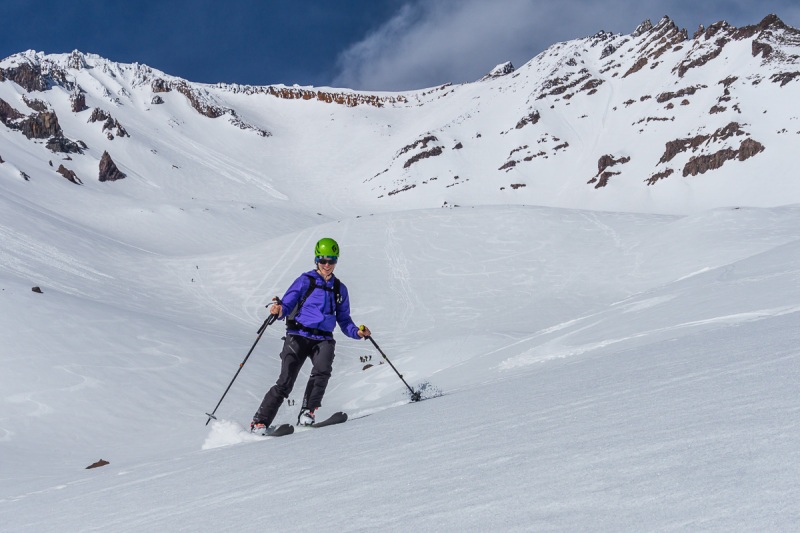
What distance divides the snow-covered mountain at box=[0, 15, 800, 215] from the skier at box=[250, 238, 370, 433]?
5913 centimetres

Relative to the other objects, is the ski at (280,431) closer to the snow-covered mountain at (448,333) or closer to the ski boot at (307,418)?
the ski boot at (307,418)

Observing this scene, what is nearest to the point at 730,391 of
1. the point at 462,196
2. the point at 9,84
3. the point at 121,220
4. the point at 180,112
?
the point at 121,220

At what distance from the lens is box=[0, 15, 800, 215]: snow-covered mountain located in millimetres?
64562

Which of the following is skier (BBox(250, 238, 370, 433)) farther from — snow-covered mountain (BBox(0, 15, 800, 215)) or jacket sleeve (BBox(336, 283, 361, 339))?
snow-covered mountain (BBox(0, 15, 800, 215))

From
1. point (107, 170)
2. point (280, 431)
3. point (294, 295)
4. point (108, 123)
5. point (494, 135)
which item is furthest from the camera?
point (494, 135)

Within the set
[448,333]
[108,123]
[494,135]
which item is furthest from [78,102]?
A: [448,333]

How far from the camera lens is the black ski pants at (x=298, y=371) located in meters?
6.71

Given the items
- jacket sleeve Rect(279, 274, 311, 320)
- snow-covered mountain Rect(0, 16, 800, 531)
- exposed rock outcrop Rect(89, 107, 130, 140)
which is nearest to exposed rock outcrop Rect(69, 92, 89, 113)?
exposed rock outcrop Rect(89, 107, 130, 140)

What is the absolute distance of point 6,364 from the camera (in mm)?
12094

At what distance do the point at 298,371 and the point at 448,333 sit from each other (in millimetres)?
14135

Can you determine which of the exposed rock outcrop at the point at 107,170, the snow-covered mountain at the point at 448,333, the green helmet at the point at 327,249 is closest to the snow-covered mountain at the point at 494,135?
the exposed rock outcrop at the point at 107,170

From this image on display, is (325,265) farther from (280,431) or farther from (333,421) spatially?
(280,431)

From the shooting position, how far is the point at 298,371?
6.75m

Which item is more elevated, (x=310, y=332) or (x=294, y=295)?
(x=294, y=295)
